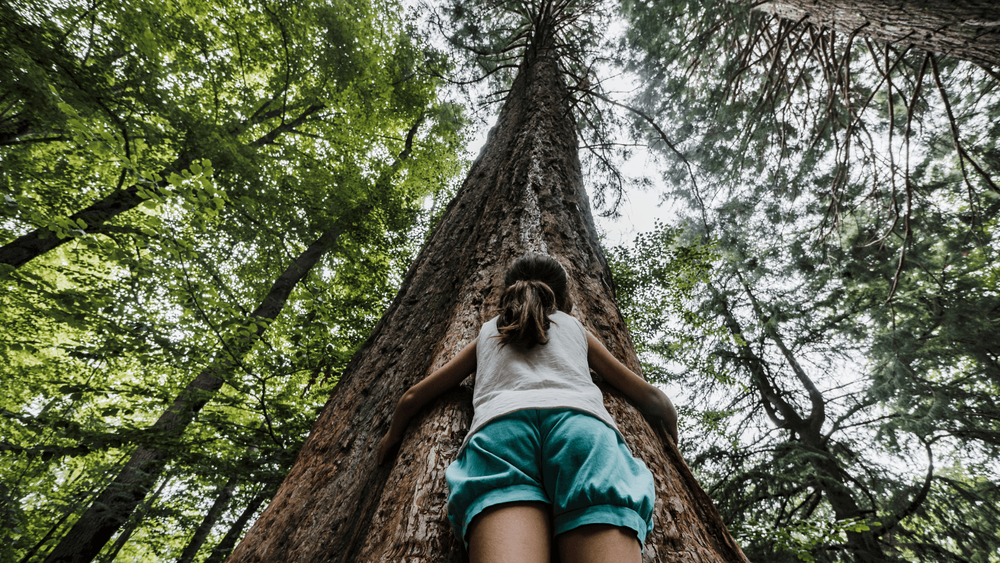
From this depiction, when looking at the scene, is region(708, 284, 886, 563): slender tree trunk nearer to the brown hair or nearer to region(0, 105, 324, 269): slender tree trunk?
the brown hair

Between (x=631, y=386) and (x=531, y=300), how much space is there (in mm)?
591

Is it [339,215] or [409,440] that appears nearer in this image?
[409,440]

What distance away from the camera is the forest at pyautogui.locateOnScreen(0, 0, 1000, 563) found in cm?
213

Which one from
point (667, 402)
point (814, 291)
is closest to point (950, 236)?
point (814, 291)

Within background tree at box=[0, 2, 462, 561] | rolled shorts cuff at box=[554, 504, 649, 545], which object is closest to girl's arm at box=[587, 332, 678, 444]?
rolled shorts cuff at box=[554, 504, 649, 545]

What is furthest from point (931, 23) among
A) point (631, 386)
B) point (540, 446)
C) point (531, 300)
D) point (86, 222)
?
point (86, 222)

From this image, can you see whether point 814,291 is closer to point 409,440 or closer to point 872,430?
point 872,430

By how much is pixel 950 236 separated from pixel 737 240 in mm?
2979

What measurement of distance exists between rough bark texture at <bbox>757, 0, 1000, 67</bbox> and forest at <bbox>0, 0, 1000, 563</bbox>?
0.05ft

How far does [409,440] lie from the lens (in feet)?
4.37

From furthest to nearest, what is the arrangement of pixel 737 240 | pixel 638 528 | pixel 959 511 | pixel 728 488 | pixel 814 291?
pixel 737 240, pixel 814 291, pixel 728 488, pixel 959 511, pixel 638 528

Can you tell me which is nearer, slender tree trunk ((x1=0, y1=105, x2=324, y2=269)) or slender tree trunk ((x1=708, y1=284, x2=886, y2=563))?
slender tree trunk ((x1=0, y1=105, x2=324, y2=269))

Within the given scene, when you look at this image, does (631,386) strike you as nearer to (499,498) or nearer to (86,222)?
(499,498)

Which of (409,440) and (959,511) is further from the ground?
(959,511)
